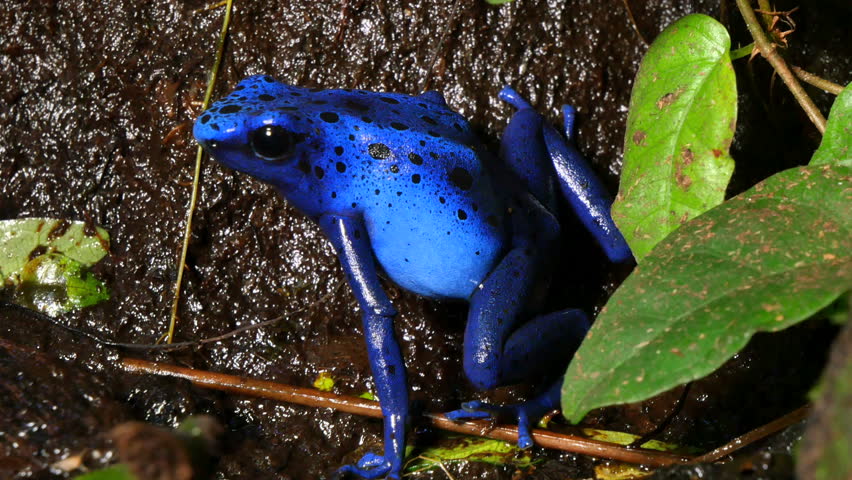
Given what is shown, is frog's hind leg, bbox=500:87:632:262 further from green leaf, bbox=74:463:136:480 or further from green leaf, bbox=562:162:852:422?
green leaf, bbox=74:463:136:480

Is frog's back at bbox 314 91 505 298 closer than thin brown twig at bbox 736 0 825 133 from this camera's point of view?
No

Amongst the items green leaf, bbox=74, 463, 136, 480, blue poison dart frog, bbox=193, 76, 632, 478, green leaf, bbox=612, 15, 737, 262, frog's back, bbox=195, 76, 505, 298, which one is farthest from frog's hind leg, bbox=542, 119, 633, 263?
green leaf, bbox=74, 463, 136, 480

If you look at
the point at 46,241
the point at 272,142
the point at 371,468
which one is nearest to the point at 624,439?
the point at 371,468

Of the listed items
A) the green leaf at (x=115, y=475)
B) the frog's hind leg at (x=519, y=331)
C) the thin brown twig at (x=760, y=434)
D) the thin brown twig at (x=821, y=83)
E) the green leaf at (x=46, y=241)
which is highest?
the thin brown twig at (x=821, y=83)

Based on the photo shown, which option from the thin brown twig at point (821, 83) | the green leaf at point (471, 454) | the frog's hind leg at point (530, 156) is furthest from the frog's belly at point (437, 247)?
the thin brown twig at point (821, 83)

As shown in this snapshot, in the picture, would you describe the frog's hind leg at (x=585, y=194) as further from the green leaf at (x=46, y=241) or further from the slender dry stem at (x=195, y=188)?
the green leaf at (x=46, y=241)

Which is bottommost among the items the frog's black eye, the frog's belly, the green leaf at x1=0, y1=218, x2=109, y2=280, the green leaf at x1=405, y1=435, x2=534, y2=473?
the green leaf at x1=405, y1=435, x2=534, y2=473

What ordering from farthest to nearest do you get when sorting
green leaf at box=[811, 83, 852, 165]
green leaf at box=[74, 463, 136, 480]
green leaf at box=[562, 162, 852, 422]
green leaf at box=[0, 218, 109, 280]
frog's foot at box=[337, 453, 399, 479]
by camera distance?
green leaf at box=[0, 218, 109, 280], frog's foot at box=[337, 453, 399, 479], green leaf at box=[811, 83, 852, 165], green leaf at box=[562, 162, 852, 422], green leaf at box=[74, 463, 136, 480]

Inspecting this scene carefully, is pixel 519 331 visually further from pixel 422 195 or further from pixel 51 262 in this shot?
pixel 51 262
